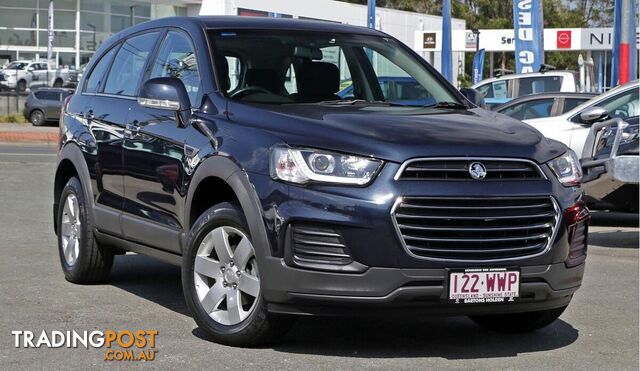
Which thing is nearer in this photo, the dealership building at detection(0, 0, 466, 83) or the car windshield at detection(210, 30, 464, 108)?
the car windshield at detection(210, 30, 464, 108)

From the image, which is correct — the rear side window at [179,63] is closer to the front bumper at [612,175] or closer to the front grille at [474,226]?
the front grille at [474,226]

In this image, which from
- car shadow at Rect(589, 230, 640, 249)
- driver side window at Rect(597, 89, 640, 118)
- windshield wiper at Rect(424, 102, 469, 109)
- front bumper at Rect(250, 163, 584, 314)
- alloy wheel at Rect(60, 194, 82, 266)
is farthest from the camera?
driver side window at Rect(597, 89, 640, 118)

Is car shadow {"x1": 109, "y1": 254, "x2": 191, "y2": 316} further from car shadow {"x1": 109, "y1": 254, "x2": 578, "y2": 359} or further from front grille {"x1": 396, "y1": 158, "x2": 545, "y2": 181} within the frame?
front grille {"x1": 396, "y1": 158, "x2": 545, "y2": 181}

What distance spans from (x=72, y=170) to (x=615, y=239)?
6.06 metres

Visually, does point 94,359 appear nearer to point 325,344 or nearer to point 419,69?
point 325,344

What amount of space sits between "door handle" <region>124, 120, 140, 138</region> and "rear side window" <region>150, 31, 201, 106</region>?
0.35 meters

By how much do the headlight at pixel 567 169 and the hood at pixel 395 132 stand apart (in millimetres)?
38

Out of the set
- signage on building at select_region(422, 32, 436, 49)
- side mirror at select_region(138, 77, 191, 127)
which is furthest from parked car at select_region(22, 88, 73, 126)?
side mirror at select_region(138, 77, 191, 127)

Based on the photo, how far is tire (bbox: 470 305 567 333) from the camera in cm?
667

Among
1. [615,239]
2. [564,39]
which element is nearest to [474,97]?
[615,239]

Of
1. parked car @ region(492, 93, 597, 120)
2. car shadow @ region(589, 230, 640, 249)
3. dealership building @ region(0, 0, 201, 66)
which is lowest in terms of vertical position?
car shadow @ region(589, 230, 640, 249)

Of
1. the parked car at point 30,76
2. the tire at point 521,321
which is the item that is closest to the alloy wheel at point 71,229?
the tire at point 521,321

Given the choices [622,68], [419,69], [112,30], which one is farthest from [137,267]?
[112,30]

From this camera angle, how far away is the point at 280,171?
5.75 meters
